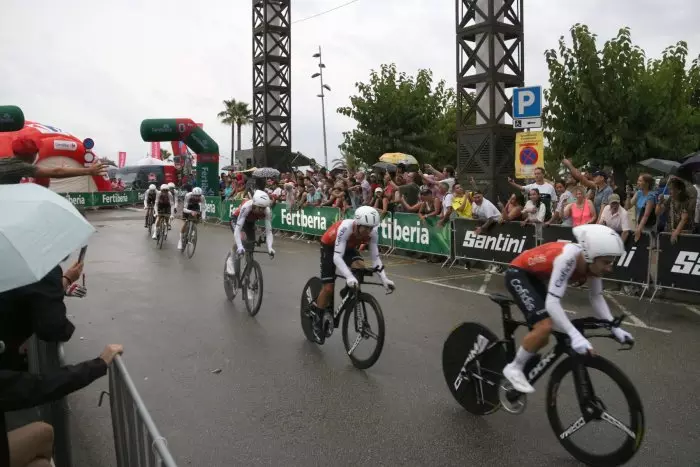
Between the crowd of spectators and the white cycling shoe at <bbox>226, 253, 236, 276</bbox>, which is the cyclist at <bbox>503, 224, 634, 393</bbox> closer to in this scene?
the crowd of spectators

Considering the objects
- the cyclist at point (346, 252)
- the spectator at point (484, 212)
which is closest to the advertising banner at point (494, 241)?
the spectator at point (484, 212)

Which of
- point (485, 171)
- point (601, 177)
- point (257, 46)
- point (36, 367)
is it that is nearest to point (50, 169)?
point (36, 367)

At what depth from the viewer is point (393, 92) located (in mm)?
30203

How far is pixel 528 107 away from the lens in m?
12.4

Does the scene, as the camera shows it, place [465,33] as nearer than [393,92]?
Yes

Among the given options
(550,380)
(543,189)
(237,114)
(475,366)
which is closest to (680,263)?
(543,189)

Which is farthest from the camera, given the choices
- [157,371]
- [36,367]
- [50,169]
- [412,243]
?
[412,243]

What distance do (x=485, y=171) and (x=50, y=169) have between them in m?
12.5

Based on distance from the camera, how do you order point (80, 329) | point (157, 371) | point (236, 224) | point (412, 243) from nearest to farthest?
point (157, 371), point (80, 329), point (236, 224), point (412, 243)

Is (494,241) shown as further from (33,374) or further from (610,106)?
(33,374)

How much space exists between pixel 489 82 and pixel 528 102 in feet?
10.00

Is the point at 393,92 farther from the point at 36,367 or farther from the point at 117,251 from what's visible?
the point at 36,367

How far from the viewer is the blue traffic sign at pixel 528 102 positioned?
12289 mm

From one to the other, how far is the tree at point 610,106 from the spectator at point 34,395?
15.3 metres
